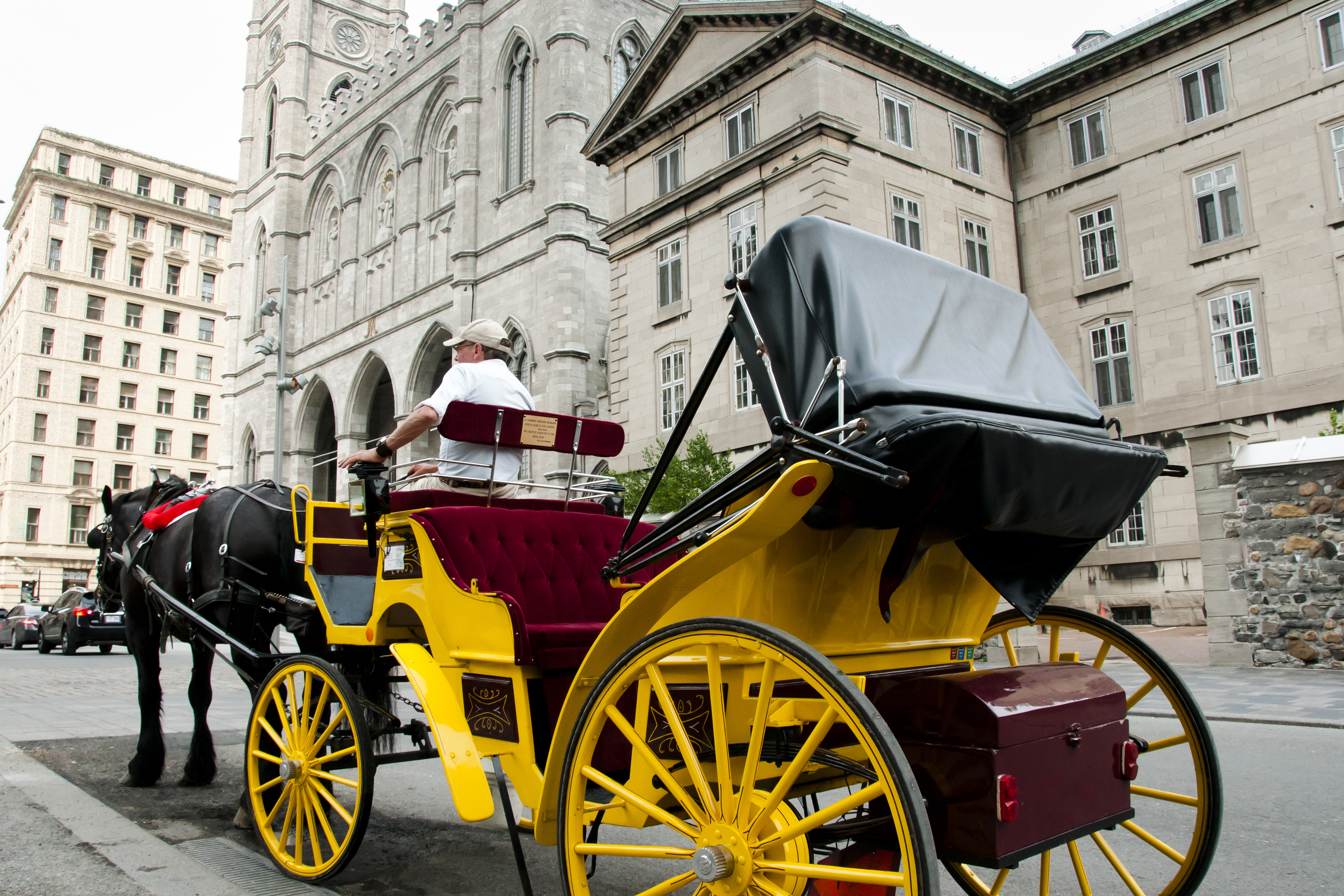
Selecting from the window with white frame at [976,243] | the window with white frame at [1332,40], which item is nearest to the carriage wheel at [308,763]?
the window with white frame at [976,243]

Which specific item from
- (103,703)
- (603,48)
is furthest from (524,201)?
(103,703)

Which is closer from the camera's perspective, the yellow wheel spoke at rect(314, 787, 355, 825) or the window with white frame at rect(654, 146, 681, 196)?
the yellow wheel spoke at rect(314, 787, 355, 825)

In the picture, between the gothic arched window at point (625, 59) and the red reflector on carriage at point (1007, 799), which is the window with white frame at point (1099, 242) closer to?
the gothic arched window at point (625, 59)

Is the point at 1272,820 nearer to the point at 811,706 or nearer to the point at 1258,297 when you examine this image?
the point at 811,706

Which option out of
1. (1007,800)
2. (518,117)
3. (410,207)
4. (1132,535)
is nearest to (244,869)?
(1007,800)

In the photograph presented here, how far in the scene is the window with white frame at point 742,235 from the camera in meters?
22.0

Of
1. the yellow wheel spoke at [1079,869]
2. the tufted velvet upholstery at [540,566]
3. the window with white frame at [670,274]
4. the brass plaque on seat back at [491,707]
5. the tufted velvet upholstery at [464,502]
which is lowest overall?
the yellow wheel spoke at [1079,869]

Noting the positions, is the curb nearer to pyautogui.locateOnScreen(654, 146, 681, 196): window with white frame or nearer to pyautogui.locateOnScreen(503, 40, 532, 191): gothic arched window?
pyautogui.locateOnScreen(654, 146, 681, 196): window with white frame

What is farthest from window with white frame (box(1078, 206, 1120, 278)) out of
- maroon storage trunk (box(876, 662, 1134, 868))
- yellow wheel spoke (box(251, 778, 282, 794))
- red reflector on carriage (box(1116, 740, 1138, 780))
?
yellow wheel spoke (box(251, 778, 282, 794))

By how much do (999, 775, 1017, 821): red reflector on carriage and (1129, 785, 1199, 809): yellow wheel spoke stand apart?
2.51ft

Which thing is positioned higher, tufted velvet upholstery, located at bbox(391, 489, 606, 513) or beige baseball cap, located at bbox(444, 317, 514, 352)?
beige baseball cap, located at bbox(444, 317, 514, 352)

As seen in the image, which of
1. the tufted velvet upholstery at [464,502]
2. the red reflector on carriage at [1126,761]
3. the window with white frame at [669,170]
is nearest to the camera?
the red reflector on carriage at [1126,761]

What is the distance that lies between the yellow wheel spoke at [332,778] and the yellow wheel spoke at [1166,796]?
2.73 meters

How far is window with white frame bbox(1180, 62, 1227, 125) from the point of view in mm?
20859
